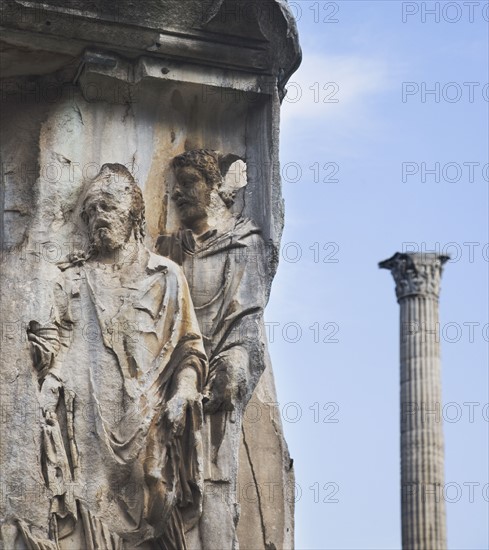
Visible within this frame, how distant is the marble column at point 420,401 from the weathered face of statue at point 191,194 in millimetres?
26939

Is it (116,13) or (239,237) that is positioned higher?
(116,13)

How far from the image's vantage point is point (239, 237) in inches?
468

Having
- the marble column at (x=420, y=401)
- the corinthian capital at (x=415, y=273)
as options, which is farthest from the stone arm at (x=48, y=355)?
the corinthian capital at (x=415, y=273)

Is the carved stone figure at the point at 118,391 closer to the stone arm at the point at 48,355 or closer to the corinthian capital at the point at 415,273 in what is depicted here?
the stone arm at the point at 48,355

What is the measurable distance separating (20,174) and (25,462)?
1.97 meters

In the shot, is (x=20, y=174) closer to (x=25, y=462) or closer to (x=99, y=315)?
(x=99, y=315)

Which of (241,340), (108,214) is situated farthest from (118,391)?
(108,214)

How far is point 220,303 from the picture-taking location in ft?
38.4

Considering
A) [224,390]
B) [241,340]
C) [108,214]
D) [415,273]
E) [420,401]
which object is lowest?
[224,390]

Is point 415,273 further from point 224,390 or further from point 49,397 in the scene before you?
point 49,397

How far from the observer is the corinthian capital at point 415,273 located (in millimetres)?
42156

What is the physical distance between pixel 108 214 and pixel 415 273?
102 feet

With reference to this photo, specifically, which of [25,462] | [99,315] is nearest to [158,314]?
[99,315]

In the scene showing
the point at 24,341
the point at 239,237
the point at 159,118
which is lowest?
the point at 24,341
